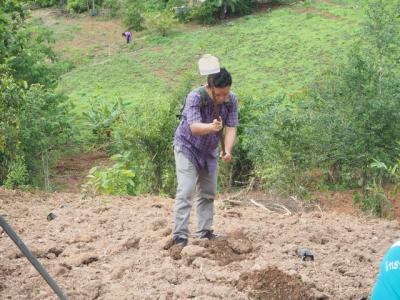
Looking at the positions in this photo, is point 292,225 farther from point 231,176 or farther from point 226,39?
point 226,39

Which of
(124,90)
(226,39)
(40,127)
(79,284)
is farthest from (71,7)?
(79,284)

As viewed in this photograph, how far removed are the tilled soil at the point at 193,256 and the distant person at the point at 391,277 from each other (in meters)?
2.58

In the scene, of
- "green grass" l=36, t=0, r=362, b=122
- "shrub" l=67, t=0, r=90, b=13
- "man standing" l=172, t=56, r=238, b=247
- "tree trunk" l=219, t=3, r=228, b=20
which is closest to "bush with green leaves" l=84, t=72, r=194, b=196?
"man standing" l=172, t=56, r=238, b=247

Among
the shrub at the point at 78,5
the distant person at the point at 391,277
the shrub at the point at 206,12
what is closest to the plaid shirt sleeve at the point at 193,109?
the distant person at the point at 391,277

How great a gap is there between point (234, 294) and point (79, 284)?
123 cm

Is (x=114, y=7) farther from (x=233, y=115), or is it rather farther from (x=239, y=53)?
(x=233, y=115)

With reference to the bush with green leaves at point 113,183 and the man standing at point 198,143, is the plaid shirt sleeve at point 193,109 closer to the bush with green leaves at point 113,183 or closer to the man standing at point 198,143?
the man standing at point 198,143

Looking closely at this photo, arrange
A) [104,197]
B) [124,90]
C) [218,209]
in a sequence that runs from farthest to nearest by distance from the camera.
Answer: [124,90] → [104,197] → [218,209]

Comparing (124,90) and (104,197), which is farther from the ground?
(104,197)

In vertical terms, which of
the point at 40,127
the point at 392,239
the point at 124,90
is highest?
the point at 392,239

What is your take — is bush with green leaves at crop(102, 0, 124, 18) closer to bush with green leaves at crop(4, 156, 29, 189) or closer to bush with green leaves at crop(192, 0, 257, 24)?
bush with green leaves at crop(192, 0, 257, 24)

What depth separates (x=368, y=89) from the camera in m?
12.3

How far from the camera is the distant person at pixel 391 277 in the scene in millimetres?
2582

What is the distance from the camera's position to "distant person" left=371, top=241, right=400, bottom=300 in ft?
8.47
